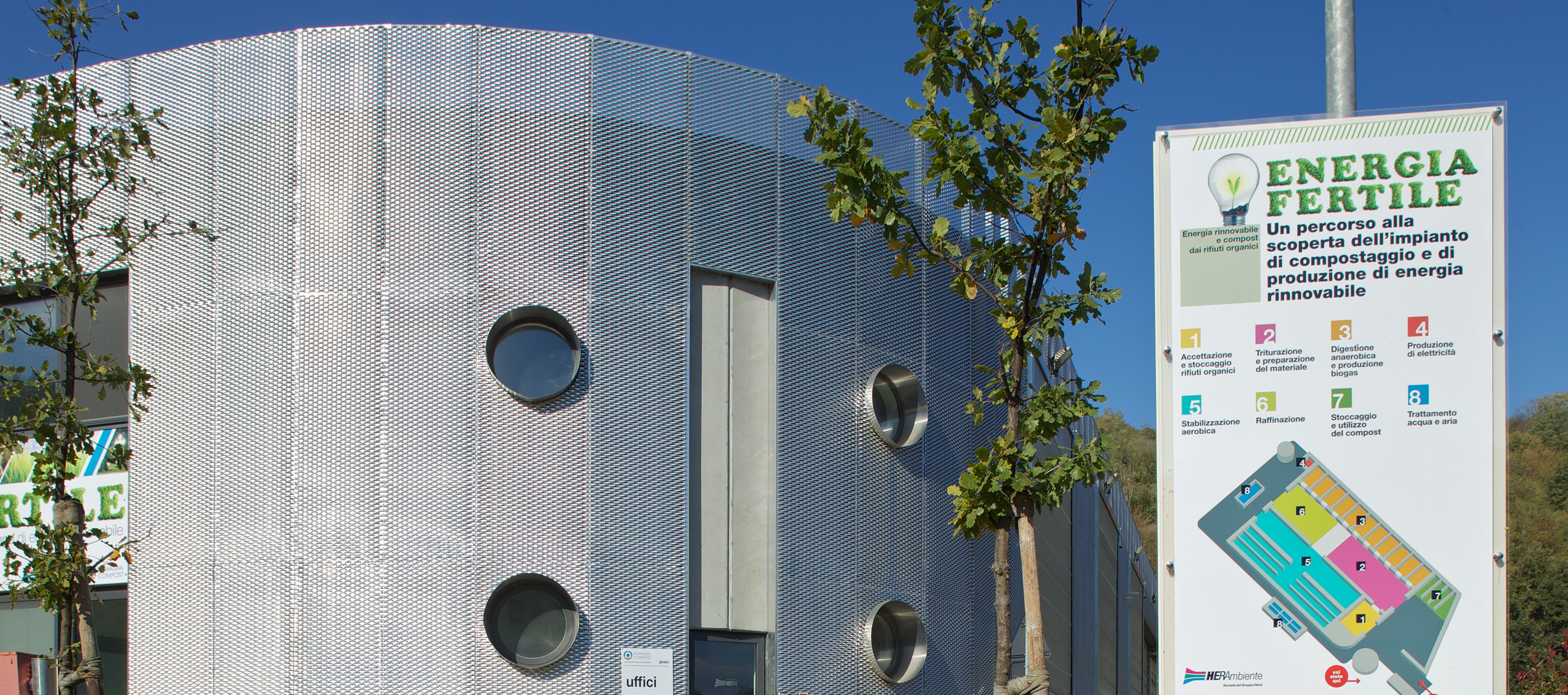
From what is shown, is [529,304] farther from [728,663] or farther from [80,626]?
[80,626]

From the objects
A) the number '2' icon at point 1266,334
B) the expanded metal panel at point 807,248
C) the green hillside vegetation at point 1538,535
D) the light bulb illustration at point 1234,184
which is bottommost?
the green hillside vegetation at point 1538,535

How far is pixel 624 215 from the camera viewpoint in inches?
527

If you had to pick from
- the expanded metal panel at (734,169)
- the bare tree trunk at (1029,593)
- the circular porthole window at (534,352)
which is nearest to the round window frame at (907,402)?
the expanded metal panel at (734,169)

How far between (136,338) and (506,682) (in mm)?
4894

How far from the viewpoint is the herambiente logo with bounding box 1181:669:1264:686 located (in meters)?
6.62

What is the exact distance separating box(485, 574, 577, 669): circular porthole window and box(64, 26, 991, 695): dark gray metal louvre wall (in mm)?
167

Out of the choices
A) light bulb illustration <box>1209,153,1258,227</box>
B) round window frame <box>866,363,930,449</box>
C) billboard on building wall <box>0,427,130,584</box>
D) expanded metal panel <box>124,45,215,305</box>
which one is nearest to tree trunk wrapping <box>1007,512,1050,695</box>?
light bulb illustration <box>1209,153,1258,227</box>

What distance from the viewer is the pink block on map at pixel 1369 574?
21.4 ft

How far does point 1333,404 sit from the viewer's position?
6535 millimetres

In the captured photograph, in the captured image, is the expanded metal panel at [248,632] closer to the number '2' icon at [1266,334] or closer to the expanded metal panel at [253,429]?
the expanded metal panel at [253,429]

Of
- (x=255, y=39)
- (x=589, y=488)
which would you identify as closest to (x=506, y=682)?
(x=589, y=488)

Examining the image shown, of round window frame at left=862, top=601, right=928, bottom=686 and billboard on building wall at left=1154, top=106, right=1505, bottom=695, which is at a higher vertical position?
billboard on building wall at left=1154, top=106, right=1505, bottom=695

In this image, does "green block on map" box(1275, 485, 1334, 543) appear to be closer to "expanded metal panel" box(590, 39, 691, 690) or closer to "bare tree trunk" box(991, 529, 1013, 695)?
"bare tree trunk" box(991, 529, 1013, 695)

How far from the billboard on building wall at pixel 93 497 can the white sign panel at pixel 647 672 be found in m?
4.76
